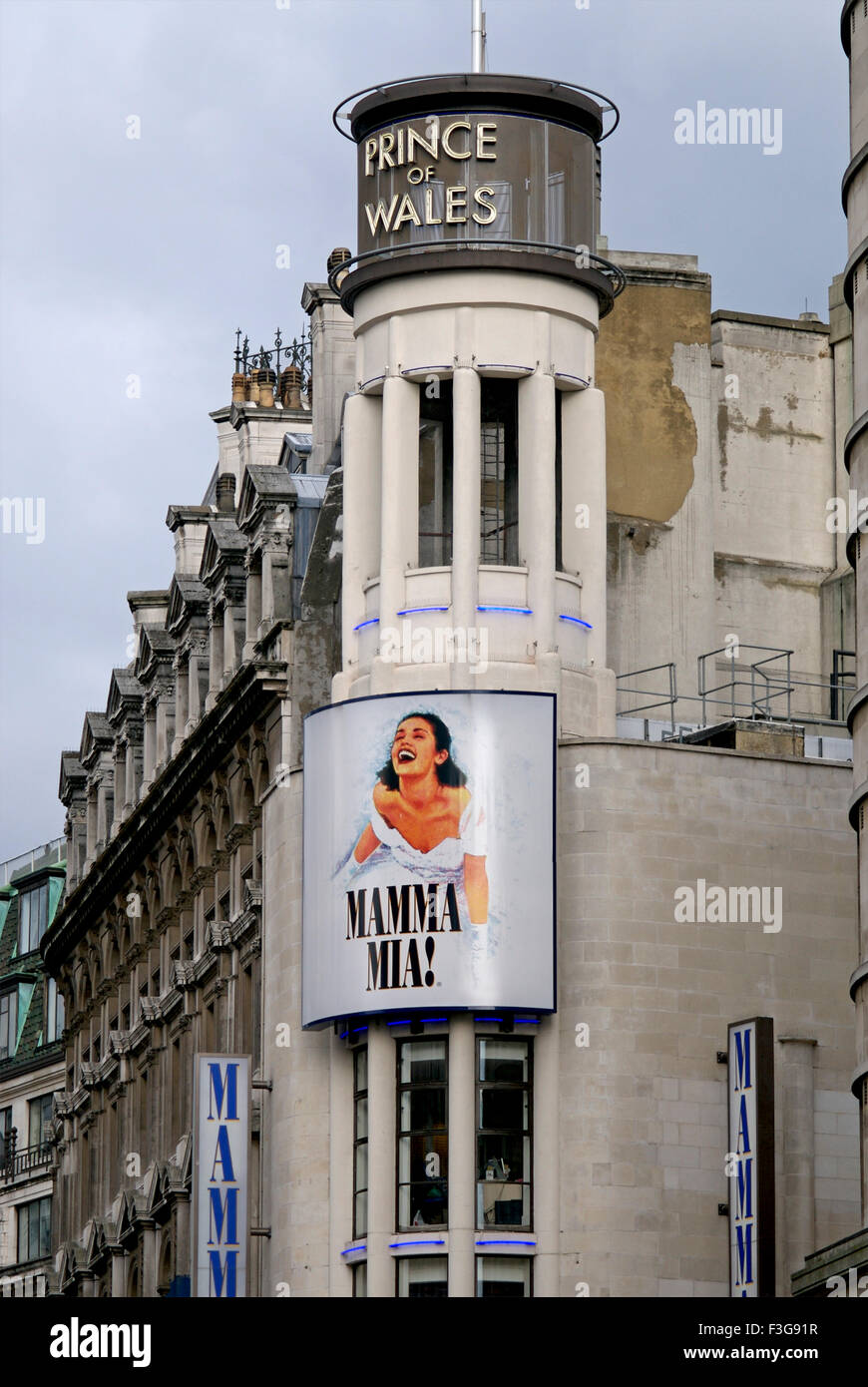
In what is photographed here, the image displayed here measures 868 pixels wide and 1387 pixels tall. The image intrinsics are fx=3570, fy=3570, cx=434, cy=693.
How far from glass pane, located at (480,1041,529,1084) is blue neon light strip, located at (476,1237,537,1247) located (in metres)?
2.98

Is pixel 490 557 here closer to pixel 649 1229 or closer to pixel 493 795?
pixel 493 795

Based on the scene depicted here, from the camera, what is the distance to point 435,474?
71.9 m

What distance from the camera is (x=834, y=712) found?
8006 cm

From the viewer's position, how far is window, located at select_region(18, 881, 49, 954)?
125938mm

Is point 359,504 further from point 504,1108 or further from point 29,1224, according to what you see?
point 29,1224

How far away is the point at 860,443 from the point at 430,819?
13037mm

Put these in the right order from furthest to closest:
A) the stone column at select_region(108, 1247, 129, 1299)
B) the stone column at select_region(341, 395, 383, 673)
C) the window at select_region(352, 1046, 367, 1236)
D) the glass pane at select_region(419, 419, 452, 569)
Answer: the stone column at select_region(108, 1247, 129, 1299) < the glass pane at select_region(419, 419, 452, 569) < the stone column at select_region(341, 395, 383, 673) < the window at select_region(352, 1046, 367, 1236)

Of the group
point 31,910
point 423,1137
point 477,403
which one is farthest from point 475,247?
point 31,910

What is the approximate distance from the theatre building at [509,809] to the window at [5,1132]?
137 feet

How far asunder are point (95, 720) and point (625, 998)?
34482 millimetres

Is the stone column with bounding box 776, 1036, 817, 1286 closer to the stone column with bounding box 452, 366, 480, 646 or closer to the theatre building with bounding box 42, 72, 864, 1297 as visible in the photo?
the theatre building with bounding box 42, 72, 864, 1297

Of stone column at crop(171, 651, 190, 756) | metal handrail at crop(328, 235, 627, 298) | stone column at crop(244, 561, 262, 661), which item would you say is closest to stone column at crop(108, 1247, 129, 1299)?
stone column at crop(171, 651, 190, 756)

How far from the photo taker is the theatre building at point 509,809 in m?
67.2

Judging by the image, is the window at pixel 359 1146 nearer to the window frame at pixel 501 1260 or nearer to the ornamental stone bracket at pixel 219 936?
the window frame at pixel 501 1260
